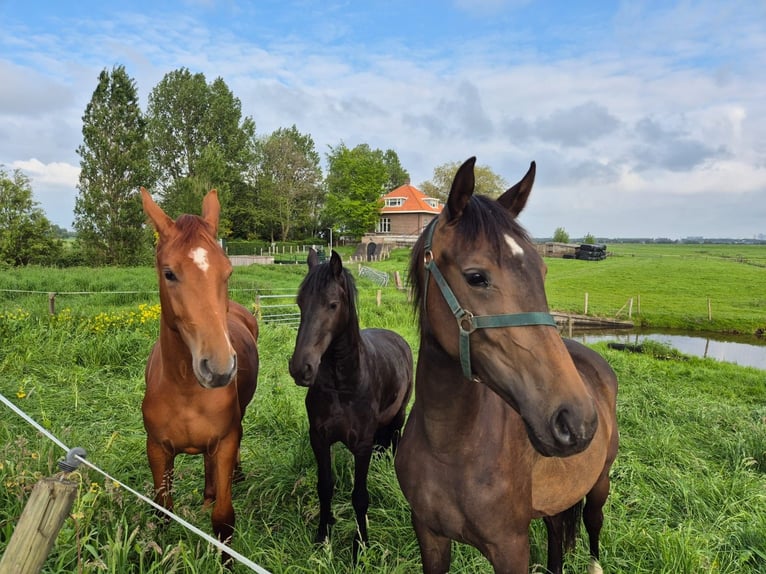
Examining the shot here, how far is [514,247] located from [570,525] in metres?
2.25

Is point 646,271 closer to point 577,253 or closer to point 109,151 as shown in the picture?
point 577,253

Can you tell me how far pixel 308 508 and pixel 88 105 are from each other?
97.3 feet

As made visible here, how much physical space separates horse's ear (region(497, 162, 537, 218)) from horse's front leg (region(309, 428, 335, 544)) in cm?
225

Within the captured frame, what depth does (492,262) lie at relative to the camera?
1378mm

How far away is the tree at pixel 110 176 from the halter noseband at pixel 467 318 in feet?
90.7

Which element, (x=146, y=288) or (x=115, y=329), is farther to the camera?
(x=146, y=288)

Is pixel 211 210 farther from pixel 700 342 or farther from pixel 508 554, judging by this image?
pixel 700 342

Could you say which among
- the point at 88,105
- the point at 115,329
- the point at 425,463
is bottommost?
the point at 115,329

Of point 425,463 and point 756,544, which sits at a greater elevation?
point 425,463

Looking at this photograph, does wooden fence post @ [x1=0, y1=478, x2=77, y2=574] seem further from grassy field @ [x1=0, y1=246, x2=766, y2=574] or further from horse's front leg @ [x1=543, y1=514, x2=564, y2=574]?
horse's front leg @ [x1=543, y1=514, x2=564, y2=574]

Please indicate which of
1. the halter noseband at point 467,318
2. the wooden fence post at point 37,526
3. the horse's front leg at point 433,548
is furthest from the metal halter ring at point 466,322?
the wooden fence post at point 37,526

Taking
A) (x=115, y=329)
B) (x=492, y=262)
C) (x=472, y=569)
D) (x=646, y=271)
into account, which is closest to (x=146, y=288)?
(x=115, y=329)

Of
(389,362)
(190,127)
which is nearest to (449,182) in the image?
(190,127)

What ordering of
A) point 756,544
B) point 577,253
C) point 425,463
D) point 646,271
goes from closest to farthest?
1. point 425,463
2. point 756,544
3. point 646,271
4. point 577,253
